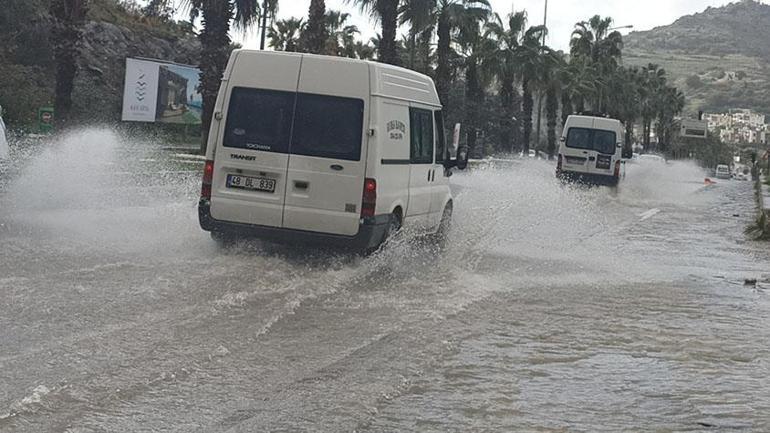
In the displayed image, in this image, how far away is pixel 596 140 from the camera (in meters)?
32.9

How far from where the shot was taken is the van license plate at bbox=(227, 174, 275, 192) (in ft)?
37.3

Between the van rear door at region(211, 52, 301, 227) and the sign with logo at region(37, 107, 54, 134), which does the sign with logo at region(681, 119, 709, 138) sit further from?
the van rear door at region(211, 52, 301, 227)

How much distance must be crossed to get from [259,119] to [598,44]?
90.3 meters

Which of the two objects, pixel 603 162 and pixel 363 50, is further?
pixel 363 50

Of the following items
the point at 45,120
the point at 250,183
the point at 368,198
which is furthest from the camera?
the point at 45,120

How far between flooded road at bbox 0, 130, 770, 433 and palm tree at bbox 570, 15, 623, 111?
83.8 metres

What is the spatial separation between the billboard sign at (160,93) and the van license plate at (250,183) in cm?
3992

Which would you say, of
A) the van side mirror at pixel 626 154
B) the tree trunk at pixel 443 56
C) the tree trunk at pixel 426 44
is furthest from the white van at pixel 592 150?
the tree trunk at pixel 426 44

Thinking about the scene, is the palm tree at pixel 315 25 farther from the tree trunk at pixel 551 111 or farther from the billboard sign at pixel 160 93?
the tree trunk at pixel 551 111

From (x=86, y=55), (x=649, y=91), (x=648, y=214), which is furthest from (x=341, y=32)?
(x=649, y=91)

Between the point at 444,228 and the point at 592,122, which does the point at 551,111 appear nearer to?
the point at 592,122

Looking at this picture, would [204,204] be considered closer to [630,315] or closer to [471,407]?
[630,315]

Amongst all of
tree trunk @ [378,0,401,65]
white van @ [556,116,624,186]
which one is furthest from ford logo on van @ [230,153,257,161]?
tree trunk @ [378,0,401,65]

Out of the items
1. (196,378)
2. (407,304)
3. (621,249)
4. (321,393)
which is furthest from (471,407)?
(621,249)
